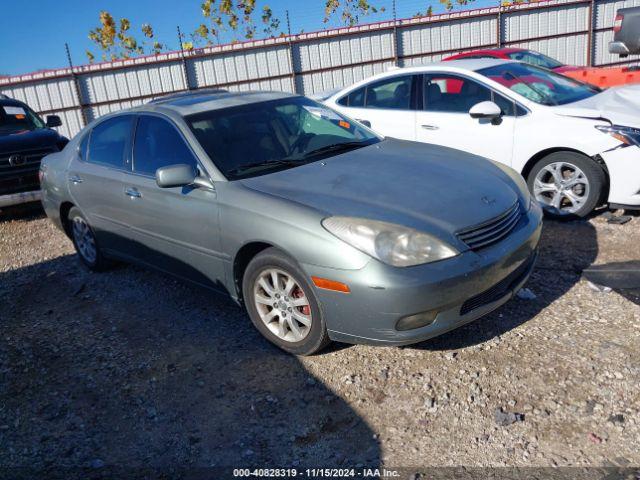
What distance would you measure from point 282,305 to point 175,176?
1108 mm

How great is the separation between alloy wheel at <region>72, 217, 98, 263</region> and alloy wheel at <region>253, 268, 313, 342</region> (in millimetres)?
2451

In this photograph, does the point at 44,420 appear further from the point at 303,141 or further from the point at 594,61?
the point at 594,61

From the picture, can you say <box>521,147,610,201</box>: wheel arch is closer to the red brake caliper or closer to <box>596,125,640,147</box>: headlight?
<box>596,125,640,147</box>: headlight

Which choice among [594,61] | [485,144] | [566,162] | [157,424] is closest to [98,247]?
[157,424]

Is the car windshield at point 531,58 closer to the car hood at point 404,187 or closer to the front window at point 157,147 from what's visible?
the car hood at point 404,187

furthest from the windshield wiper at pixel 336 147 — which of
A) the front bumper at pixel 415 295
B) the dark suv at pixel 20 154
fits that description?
the dark suv at pixel 20 154

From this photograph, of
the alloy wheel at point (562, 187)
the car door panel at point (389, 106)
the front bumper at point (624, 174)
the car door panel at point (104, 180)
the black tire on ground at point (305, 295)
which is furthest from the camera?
the car door panel at point (389, 106)

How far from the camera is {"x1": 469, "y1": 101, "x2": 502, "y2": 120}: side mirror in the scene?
5574mm

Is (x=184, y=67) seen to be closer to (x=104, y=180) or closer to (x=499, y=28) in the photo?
(x=499, y=28)

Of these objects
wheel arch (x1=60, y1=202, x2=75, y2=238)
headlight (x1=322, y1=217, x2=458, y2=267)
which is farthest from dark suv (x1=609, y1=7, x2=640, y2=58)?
wheel arch (x1=60, y1=202, x2=75, y2=238)

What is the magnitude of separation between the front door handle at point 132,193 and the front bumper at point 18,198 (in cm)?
402

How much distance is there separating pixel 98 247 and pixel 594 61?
57.5 ft

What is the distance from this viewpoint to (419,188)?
359cm

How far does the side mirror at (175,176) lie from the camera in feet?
12.5
